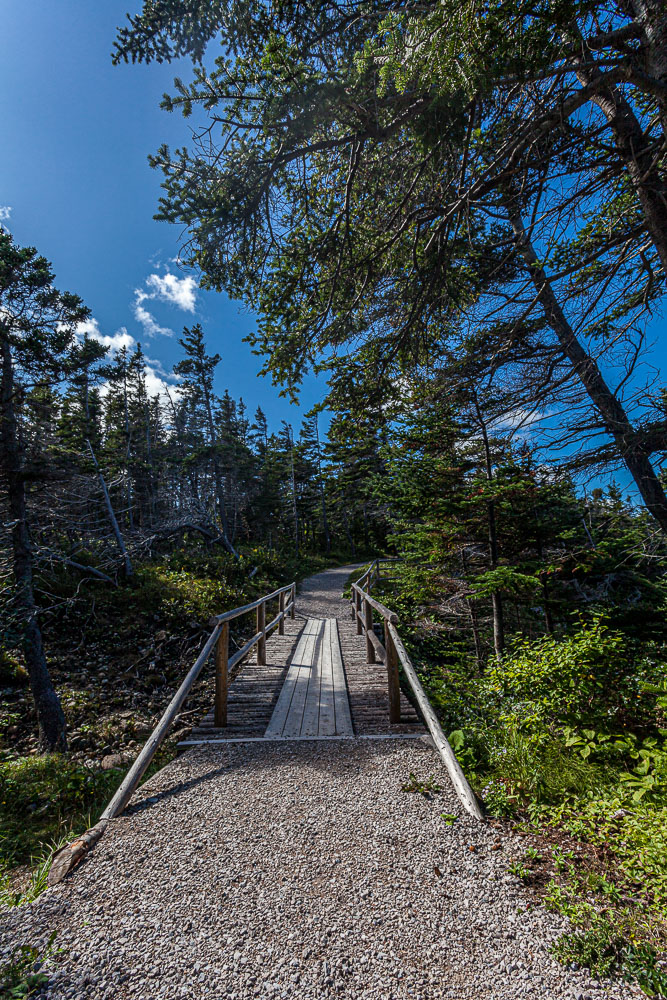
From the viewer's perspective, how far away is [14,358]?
7.81 meters

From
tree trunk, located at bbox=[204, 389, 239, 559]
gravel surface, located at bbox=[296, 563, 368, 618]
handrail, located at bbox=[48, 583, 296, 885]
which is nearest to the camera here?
handrail, located at bbox=[48, 583, 296, 885]

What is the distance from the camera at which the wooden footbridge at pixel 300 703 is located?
338cm

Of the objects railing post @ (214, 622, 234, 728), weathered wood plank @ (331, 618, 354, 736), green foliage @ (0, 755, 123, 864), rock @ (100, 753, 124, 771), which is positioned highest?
railing post @ (214, 622, 234, 728)

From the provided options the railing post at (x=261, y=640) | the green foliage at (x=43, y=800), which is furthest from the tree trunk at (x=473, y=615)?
the green foliage at (x=43, y=800)

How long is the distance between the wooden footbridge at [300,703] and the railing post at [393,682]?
0.01 meters

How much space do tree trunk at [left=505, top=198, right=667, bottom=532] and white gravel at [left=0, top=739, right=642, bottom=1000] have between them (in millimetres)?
3791

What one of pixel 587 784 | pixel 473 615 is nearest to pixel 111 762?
pixel 587 784

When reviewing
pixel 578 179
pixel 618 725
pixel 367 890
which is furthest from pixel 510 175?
pixel 367 890

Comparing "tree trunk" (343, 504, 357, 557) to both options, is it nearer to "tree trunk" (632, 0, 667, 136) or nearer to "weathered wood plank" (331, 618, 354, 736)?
"weathered wood plank" (331, 618, 354, 736)

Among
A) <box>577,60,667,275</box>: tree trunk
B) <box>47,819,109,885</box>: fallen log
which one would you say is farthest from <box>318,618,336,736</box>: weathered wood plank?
<box>577,60,667,275</box>: tree trunk

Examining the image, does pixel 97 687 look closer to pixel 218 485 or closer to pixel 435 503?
pixel 435 503

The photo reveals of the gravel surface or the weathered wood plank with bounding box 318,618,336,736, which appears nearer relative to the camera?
the weathered wood plank with bounding box 318,618,336,736

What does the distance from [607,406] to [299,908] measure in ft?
17.3

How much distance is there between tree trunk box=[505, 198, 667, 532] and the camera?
3.80m
